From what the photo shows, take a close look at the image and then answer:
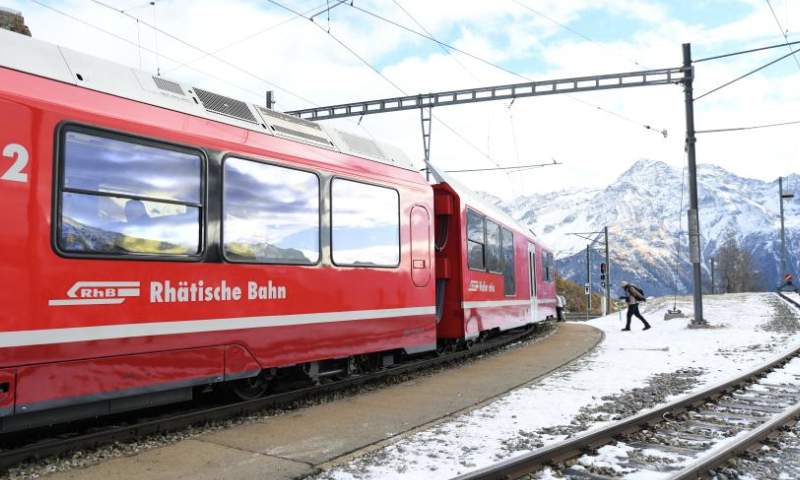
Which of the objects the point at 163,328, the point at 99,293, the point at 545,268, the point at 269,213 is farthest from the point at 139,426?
the point at 545,268

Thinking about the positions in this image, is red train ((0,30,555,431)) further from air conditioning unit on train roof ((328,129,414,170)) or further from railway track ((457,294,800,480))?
railway track ((457,294,800,480))

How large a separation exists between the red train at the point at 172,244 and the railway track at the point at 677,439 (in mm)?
2869

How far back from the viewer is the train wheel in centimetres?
663

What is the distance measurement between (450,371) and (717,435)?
4836 mm

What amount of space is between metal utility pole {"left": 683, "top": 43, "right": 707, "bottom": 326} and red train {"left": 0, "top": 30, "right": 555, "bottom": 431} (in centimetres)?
1118

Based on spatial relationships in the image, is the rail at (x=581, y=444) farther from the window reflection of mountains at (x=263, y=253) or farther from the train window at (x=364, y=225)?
the train window at (x=364, y=225)

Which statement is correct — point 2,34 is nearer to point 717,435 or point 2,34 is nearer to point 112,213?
point 112,213

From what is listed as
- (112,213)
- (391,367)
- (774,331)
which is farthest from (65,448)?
(774,331)

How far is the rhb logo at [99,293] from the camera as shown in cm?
477

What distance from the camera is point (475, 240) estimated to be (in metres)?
11.6

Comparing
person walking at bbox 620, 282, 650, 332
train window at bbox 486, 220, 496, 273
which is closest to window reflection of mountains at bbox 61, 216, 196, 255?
train window at bbox 486, 220, 496, 273

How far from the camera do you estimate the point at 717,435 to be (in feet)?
18.5

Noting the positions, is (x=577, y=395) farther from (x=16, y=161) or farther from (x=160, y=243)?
(x=16, y=161)

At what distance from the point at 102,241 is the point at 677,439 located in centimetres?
512
